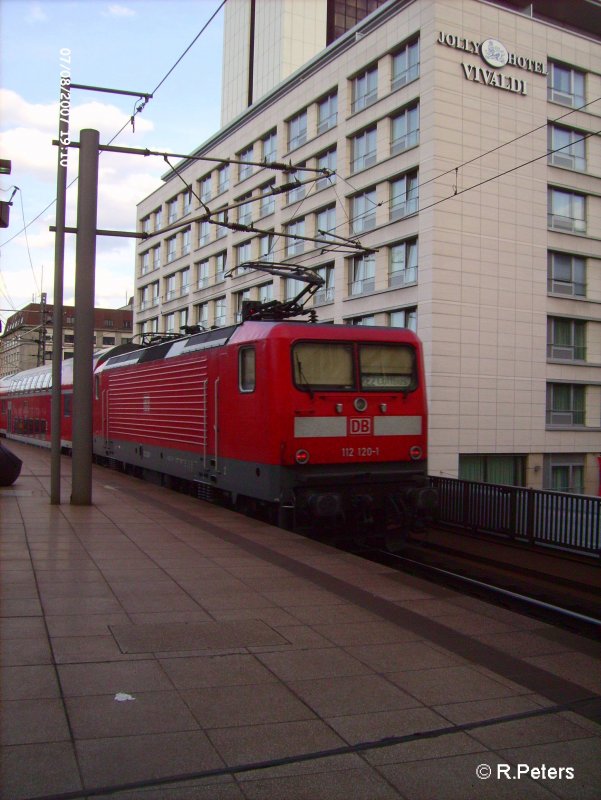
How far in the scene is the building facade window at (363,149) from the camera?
3447 cm

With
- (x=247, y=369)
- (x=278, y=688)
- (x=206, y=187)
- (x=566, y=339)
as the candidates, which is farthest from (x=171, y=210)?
(x=278, y=688)

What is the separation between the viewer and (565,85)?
33.9 m

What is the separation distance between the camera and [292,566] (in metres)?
8.69

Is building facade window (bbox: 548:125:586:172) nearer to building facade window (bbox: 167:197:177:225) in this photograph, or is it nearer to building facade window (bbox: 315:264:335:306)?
building facade window (bbox: 315:264:335:306)

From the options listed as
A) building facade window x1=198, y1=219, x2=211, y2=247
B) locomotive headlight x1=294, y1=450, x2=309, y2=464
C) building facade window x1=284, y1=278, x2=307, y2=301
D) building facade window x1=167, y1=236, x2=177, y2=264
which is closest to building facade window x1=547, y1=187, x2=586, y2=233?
building facade window x1=284, y1=278, x2=307, y2=301

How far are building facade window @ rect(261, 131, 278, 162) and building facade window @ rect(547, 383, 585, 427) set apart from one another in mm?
19085

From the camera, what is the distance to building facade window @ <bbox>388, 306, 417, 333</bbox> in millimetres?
31645

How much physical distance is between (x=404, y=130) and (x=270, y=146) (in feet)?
41.2

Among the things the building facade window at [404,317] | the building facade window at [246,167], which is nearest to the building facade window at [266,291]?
the building facade window at [246,167]

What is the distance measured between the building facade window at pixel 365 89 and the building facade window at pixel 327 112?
1488 millimetres

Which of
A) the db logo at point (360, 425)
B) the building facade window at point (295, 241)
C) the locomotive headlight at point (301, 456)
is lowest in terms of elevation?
the locomotive headlight at point (301, 456)

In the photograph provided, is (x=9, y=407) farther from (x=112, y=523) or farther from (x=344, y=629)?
(x=344, y=629)

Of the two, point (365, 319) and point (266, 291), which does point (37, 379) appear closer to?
point (365, 319)

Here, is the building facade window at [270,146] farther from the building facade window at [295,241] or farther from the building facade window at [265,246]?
the building facade window at [295,241]
